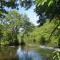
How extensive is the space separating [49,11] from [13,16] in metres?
60.2

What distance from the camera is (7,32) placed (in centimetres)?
6084

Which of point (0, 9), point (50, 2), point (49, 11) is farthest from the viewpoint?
point (0, 9)

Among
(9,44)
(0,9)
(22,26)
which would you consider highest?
(0,9)

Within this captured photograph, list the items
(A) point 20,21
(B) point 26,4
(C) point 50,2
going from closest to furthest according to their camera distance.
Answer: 1. (C) point 50,2
2. (B) point 26,4
3. (A) point 20,21

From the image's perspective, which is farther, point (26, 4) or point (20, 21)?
point (20, 21)

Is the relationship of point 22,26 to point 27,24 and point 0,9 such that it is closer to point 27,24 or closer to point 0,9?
point 27,24

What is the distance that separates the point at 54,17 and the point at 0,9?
40.7 feet

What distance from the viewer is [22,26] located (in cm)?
6681

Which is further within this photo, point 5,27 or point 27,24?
point 27,24

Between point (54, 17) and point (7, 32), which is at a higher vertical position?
point (54, 17)

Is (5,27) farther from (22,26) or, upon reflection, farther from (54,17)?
(54,17)

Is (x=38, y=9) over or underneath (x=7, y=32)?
over

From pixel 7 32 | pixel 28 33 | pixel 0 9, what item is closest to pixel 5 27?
pixel 7 32

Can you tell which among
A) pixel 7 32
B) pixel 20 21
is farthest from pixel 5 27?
pixel 20 21
